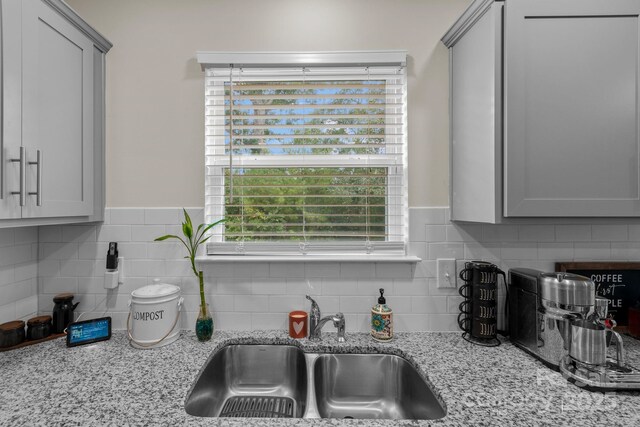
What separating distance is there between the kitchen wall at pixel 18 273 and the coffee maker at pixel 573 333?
218 cm

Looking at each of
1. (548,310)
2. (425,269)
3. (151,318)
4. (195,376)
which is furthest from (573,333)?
(151,318)

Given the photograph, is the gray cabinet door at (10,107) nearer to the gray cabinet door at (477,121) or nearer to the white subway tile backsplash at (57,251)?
the white subway tile backsplash at (57,251)

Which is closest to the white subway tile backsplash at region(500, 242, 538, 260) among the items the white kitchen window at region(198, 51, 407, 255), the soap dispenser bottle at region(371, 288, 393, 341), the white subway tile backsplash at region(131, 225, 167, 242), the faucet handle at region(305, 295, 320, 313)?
the white kitchen window at region(198, 51, 407, 255)

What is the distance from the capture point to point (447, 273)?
1.46m

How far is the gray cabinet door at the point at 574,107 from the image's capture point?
1094mm

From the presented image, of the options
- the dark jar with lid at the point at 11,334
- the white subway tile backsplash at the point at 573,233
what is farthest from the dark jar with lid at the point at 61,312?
the white subway tile backsplash at the point at 573,233

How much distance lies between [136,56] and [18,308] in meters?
1.28

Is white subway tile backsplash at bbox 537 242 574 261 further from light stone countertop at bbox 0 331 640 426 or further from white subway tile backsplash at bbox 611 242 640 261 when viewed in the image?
light stone countertop at bbox 0 331 640 426

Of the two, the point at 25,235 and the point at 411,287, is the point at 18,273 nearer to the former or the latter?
the point at 25,235

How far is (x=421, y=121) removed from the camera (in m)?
1.47

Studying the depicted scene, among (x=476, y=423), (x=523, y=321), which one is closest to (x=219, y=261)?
(x=476, y=423)

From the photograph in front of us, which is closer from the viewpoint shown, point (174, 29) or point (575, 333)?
point (575, 333)

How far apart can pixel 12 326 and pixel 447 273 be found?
6.16ft

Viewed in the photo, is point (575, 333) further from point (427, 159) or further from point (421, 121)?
point (421, 121)
